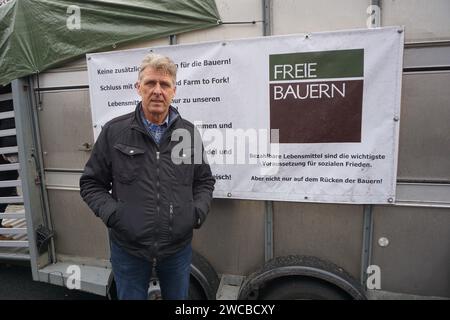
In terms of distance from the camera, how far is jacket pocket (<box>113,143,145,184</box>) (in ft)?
5.71

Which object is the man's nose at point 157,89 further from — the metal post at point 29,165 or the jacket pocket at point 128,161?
the metal post at point 29,165

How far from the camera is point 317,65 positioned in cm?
208

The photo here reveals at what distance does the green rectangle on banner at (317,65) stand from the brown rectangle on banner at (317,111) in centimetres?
5

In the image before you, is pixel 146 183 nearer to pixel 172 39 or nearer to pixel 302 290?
pixel 172 39

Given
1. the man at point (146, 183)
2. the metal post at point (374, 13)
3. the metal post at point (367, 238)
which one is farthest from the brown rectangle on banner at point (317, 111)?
the man at point (146, 183)

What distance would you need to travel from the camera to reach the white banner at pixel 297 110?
2021 millimetres

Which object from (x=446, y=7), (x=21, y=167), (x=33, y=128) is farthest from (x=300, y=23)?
(x=21, y=167)

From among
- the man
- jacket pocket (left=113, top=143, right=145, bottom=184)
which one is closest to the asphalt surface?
the man

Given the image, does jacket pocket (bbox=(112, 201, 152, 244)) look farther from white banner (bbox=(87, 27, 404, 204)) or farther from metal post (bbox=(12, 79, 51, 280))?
metal post (bbox=(12, 79, 51, 280))

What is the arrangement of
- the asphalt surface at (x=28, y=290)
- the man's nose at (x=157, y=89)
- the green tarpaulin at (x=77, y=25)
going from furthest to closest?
1. the asphalt surface at (x=28, y=290)
2. the green tarpaulin at (x=77, y=25)
3. the man's nose at (x=157, y=89)

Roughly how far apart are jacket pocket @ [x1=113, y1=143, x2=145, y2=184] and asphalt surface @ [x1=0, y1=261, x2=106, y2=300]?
6.49 feet

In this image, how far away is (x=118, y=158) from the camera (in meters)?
1.77

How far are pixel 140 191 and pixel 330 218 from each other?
4.34 ft
